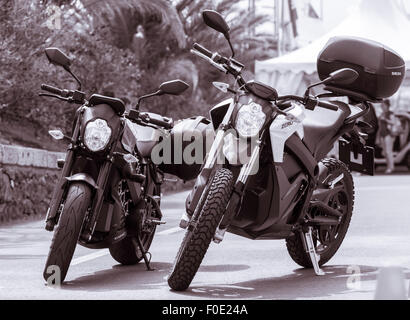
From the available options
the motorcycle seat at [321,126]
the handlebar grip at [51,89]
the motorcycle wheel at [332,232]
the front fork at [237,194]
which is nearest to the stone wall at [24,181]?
the handlebar grip at [51,89]

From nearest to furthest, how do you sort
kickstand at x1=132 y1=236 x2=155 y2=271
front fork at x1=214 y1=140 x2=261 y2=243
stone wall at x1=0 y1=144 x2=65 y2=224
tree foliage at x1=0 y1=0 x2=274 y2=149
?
front fork at x1=214 y1=140 x2=261 y2=243 → kickstand at x1=132 y1=236 x2=155 y2=271 → stone wall at x1=0 y1=144 x2=65 y2=224 → tree foliage at x1=0 y1=0 x2=274 y2=149

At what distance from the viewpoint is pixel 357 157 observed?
8.20m

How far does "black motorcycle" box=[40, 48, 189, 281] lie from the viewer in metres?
6.61

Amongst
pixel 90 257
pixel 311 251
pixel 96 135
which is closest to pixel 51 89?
pixel 96 135

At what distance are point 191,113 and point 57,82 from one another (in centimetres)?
799

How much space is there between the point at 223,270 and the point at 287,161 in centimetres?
116

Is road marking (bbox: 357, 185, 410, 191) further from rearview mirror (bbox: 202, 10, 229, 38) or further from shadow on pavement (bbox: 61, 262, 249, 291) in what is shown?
rearview mirror (bbox: 202, 10, 229, 38)

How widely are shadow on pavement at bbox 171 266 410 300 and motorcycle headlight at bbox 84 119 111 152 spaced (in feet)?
3.34

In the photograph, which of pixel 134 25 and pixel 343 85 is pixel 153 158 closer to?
pixel 343 85

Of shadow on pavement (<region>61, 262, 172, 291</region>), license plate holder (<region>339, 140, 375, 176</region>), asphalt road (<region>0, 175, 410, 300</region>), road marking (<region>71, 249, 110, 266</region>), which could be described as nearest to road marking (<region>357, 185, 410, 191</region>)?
asphalt road (<region>0, 175, 410, 300</region>)

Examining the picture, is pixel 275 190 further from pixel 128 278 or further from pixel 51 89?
pixel 51 89

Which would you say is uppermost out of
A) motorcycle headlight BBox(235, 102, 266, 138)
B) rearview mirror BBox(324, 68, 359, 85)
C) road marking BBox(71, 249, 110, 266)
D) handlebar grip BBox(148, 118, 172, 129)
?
rearview mirror BBox(324, 68, 359, 85)

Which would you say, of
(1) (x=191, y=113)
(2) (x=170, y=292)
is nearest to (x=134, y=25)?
(1) (x=191, y=113)

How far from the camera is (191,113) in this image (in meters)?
24.9
